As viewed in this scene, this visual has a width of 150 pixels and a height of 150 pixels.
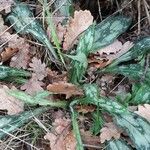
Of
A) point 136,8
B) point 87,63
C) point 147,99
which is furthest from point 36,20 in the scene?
point 147,99

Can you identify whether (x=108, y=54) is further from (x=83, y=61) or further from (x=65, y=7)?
(x=65, y=7)

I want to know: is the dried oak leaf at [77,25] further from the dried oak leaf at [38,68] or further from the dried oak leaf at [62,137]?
the dried oak leaf at [62,137]

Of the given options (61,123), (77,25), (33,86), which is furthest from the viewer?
(77,25)

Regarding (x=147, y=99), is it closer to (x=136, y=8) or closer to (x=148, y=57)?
(x=148, y=57)

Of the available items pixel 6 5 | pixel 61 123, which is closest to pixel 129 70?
pixel 61 123

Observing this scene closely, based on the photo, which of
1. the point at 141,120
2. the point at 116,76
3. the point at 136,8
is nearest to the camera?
the point at 141,120

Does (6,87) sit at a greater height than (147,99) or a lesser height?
greater
